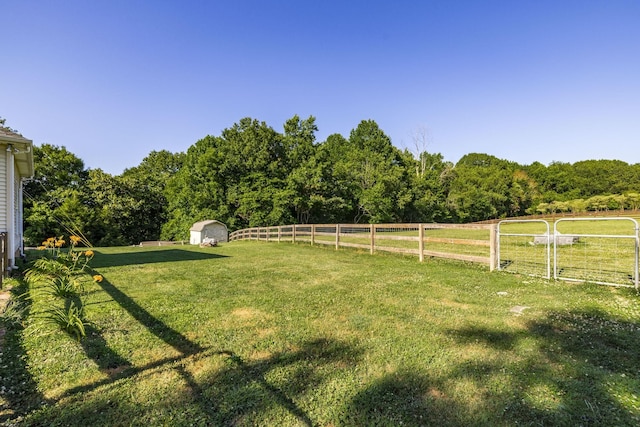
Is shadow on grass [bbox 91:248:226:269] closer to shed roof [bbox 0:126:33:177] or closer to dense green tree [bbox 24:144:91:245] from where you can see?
shed roof [bbox 0:126:33:177]

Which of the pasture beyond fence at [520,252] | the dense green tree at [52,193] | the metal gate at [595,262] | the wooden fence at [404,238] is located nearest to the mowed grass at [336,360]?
the metal gate at [595,262]

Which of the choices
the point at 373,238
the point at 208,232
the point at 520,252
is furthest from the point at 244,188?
the point at 520,252

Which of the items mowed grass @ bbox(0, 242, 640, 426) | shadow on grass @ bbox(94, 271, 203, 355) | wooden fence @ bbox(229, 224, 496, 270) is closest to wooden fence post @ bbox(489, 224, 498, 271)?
wooden fence @ bbox(229, 224, 496, 270)

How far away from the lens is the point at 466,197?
4453 cm

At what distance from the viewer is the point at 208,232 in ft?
74.8

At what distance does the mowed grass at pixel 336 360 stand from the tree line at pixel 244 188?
22.6m

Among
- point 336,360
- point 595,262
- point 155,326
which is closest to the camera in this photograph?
point 336,360

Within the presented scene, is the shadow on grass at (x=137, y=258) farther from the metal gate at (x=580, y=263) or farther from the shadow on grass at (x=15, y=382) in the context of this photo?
the metal gate at (x=580, y=263)

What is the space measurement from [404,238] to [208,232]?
1748 cm

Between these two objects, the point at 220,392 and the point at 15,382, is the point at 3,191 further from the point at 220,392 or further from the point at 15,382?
the point at 220,392

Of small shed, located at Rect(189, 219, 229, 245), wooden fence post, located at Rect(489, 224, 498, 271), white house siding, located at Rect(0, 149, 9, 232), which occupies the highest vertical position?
white house siding, located at Rect(0, 149, 9, 232)

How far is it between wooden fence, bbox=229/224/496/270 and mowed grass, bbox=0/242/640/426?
82.9 inches

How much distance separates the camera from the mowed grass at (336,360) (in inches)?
80.6

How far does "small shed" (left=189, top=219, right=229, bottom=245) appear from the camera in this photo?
74.1ft
